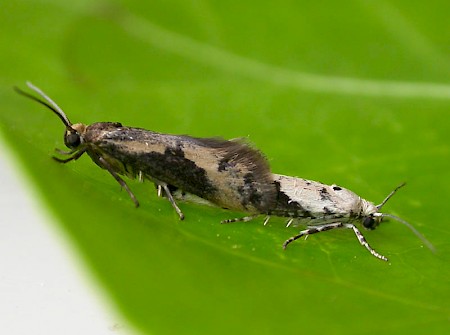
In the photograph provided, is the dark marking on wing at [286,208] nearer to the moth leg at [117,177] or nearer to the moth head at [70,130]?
the moth leg at [117,177]

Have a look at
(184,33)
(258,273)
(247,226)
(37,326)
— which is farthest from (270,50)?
(37,326)

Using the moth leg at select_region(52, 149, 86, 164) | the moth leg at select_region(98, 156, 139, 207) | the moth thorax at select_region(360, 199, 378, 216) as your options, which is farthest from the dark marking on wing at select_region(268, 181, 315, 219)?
the moth leg at select_region(52, 149, 86, 164)

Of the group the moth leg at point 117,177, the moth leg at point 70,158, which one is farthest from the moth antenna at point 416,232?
the moth leg at point 70,158

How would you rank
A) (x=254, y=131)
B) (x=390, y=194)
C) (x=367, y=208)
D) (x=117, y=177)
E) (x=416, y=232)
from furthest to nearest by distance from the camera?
(x=254, y=131), (x=390, y=194), (x=367, y=208), (x=117, y=177), (x=416, y=232)

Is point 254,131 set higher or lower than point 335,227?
higher

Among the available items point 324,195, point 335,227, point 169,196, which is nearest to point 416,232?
point 335,227

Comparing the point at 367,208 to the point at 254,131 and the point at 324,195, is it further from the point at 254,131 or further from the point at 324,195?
the point at 254,131

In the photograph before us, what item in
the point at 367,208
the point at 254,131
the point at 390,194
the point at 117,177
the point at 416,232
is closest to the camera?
the point at 416,232

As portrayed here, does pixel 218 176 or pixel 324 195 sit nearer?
pixel 218 176
